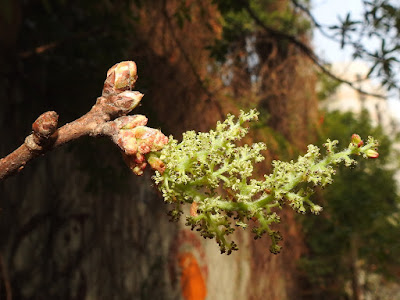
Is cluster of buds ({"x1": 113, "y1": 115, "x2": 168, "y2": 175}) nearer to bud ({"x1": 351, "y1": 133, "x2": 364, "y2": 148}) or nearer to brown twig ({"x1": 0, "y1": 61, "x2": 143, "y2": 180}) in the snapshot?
brown twig ({"x1": 0, "y1": 61, "x2": 143, "y2": 180})

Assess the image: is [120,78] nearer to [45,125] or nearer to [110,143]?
[45,125]

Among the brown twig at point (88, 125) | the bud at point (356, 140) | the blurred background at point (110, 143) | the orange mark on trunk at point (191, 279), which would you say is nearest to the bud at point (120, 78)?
the brown twig at point (88, 125)

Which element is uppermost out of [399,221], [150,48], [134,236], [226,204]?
[150,48]

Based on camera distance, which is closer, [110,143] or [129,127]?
[129,127]

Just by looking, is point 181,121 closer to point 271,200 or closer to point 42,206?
point 42,206

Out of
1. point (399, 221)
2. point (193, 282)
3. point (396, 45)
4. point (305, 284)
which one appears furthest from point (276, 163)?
point (305, 284)

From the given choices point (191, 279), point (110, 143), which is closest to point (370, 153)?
point (110, 143)

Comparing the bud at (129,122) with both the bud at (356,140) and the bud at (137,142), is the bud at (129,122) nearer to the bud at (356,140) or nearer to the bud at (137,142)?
the bud at (137,142)
